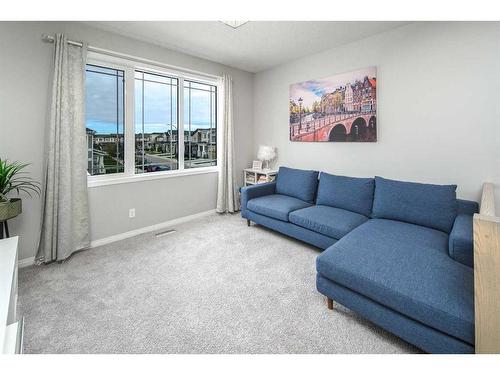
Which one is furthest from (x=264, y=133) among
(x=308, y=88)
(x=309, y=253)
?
(x=309, y=253)

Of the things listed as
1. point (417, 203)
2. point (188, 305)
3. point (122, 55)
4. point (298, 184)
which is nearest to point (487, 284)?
point (417, 203)

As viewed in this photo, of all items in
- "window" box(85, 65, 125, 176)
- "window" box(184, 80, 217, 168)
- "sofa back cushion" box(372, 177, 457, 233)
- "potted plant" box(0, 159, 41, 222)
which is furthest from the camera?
"window" box(184, 80, 217, 168)

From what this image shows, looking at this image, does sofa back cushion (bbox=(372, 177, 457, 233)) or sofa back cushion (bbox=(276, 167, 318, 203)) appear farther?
sofa back cushion (bbox=(276, 167, 318, 203))

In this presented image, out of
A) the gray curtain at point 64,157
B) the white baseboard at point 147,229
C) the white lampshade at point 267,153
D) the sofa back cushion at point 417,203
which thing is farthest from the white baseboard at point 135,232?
the sofa back cushion at point 417,203

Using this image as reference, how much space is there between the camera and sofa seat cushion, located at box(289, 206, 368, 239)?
2391 mm

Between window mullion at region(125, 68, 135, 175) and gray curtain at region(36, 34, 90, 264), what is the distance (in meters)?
0.55

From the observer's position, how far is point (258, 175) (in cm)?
420

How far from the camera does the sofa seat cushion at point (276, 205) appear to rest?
9.66ft

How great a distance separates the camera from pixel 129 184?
315cm

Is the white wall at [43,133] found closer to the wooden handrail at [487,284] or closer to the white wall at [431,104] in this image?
the white wall at [431,104]

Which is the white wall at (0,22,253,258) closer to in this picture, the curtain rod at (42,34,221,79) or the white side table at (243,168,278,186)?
the curtain rod at (42,34,221,79)

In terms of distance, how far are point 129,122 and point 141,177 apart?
712mm

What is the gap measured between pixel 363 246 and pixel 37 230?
9.93 ft

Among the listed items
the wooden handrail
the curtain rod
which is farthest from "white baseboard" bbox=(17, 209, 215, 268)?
the wooden handrail
